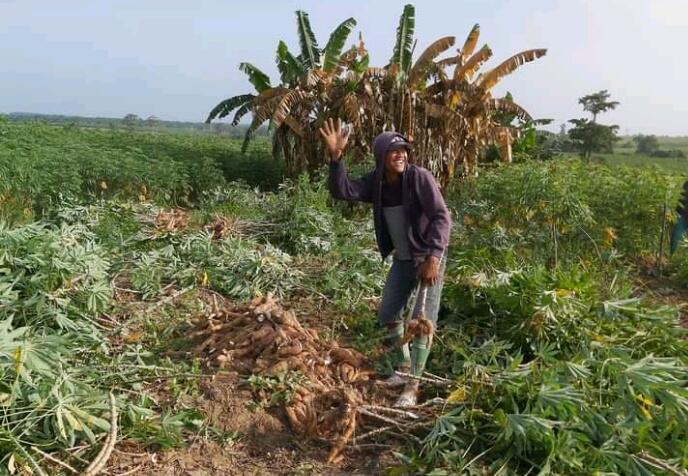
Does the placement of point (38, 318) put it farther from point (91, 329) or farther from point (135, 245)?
point (135, 245)

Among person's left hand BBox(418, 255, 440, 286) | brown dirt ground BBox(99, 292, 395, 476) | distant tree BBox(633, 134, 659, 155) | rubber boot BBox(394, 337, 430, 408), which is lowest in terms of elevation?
brown dirt ground BBox(99, 292, 395, 476)

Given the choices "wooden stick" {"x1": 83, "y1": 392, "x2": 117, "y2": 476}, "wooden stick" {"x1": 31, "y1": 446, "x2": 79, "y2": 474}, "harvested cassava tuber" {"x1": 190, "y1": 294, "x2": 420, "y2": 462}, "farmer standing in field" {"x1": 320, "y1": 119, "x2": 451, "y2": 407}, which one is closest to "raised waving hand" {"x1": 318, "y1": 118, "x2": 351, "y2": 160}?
"farmer standing in field" {"x1": 320, "y1": 119, "x2": 451, "y2": 407}

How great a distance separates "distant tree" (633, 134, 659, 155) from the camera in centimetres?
4064

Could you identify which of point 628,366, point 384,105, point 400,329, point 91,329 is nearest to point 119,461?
point 91,329

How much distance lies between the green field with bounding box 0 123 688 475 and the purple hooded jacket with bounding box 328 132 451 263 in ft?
2.30

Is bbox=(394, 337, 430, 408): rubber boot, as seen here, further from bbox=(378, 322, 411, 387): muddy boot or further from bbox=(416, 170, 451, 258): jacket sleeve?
bbox=(416, 170, 451, 258): jacket sleeve

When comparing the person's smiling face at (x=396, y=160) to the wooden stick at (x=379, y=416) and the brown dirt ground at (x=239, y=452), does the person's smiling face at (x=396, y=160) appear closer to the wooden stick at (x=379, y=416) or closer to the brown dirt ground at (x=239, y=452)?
the wooden stick at (x=379, y=416)

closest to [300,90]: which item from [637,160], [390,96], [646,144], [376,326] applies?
[390,96]

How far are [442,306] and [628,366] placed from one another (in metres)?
1.79

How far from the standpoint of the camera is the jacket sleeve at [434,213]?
338 cm

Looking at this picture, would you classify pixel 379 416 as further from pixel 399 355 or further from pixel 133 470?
pixel 133 470

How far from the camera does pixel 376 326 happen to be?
4500 mm

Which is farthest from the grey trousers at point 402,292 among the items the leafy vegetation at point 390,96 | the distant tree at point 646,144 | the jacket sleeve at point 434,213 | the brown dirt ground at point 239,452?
the distant tree at point 646,144

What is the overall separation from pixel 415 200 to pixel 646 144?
146 feet
